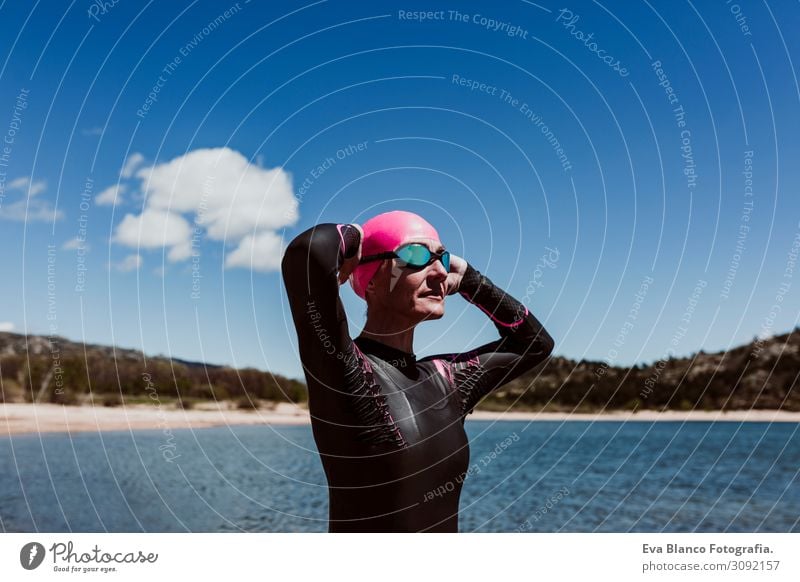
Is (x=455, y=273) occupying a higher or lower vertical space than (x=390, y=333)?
higher

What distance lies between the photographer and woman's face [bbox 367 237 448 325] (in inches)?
146

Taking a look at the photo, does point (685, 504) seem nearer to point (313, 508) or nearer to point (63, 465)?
point (313, 508)

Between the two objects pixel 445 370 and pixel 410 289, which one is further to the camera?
pixel 445 370

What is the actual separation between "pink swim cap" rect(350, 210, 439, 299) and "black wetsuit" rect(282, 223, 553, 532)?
0.30 m

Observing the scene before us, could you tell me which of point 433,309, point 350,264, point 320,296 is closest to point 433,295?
point 433,309

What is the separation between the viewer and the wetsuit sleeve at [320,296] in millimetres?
3111

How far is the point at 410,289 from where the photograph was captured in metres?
3.71

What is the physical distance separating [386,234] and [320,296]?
697mm

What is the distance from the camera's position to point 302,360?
3.43 meters

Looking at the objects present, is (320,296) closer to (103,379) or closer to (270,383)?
(270,383)

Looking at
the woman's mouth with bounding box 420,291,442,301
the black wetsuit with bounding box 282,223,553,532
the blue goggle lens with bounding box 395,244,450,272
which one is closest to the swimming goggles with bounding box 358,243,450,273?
the blue goggle lens with bounding box 395,244,450,272
